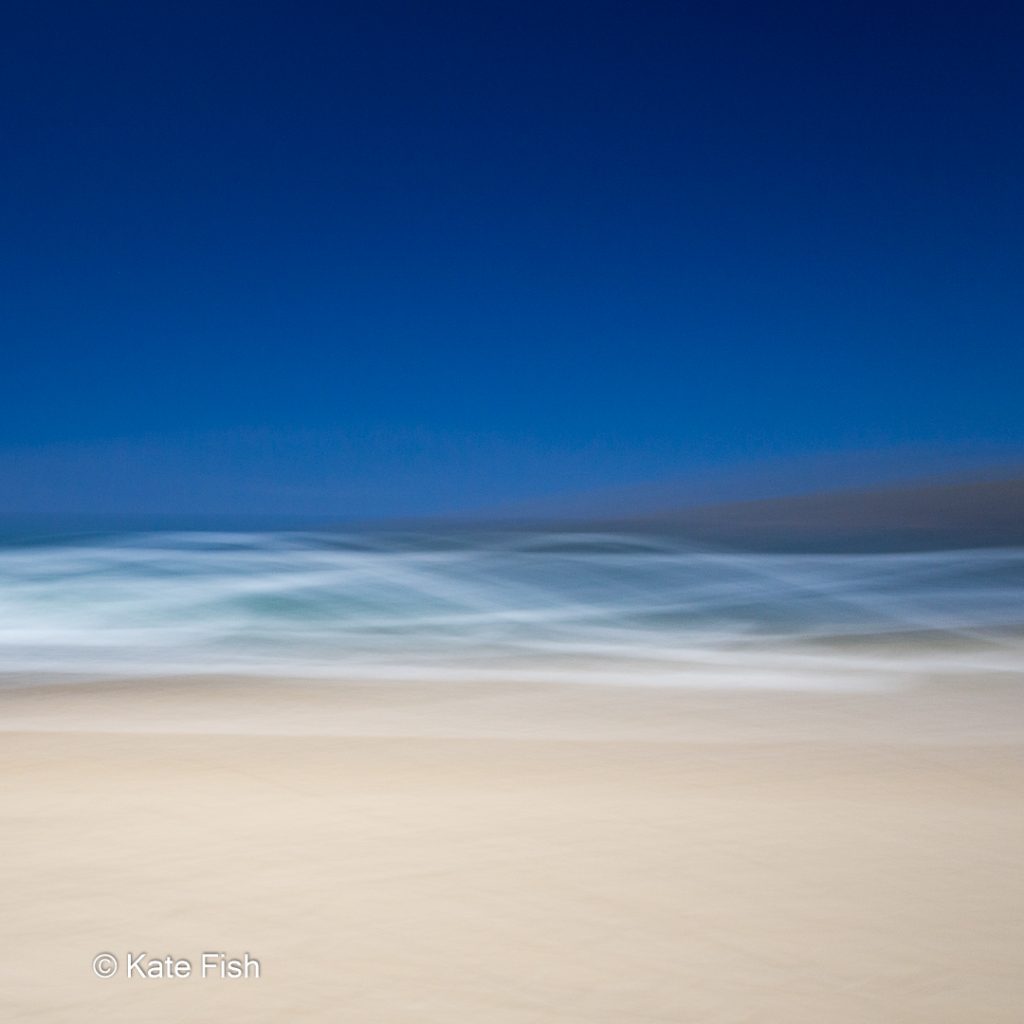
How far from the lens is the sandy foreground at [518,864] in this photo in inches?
133

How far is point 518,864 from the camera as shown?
4527 millimetres

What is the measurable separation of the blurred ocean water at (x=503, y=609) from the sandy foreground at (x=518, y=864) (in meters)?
2.18

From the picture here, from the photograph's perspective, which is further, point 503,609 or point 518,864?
point 503,609

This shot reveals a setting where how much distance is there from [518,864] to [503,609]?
7490 millimetres

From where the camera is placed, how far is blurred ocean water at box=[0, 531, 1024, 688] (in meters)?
9.80

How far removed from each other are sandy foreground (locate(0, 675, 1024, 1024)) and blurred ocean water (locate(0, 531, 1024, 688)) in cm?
218

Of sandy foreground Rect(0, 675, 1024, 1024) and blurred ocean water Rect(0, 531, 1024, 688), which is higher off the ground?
blurred ocean water Rect(0, 531, 1024, 688)

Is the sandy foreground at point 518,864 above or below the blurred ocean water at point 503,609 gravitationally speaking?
below

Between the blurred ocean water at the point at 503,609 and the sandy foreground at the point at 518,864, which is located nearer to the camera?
the sandy foreground at the point at 518,864

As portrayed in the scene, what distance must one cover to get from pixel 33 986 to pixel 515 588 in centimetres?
940

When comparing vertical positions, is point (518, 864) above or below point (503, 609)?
below

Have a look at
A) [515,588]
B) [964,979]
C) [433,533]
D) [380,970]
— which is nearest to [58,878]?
[380,970]

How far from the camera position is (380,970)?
353 centimetres

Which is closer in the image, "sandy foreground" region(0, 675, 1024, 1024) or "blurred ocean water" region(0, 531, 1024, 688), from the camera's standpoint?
"sandy foreground" region(0, 675, 1024, 1024)
